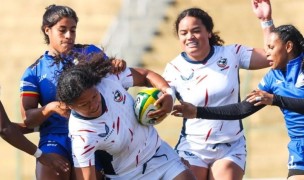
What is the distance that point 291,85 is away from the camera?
28.3ft

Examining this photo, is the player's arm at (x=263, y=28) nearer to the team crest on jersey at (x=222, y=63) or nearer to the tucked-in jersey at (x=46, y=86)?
the team crest on jersey at (x=222, y=63)

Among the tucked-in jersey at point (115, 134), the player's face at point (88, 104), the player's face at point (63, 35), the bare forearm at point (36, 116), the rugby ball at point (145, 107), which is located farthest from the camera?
the player's face at point (63, 35)

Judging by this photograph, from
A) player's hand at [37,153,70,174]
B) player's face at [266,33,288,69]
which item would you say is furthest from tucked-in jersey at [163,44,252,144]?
player's hand at [37,153,70,174]

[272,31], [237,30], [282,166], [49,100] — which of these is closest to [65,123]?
[49,100]

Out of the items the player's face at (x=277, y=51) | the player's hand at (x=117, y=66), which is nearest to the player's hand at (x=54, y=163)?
the player's hand at (x=117, y=66)

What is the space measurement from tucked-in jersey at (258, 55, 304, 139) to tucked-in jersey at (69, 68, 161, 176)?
1.06 meters

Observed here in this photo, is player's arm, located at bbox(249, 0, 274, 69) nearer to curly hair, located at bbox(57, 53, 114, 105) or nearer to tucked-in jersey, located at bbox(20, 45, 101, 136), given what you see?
tucked-in jersey, located at bbox(20, 45, 101, 136)

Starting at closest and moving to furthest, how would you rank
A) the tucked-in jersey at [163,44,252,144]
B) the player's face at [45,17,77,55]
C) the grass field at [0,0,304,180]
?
1. the player's face at [45,17,77,55]
2. the tucked-in jersey at [163,44,252,144]
3. the grass field at [0,0,304,180]

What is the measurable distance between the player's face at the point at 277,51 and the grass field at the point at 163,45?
563cm

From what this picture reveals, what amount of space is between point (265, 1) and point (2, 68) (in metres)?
9.88

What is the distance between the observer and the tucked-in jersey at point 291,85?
8.59 metres

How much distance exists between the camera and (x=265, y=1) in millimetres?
9320

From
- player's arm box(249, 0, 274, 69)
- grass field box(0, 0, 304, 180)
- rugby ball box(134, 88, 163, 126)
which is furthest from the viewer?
grass field box(0, 0, 304, 180)

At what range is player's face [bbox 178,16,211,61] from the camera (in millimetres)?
9133
